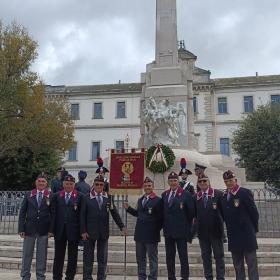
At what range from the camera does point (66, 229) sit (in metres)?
7.23

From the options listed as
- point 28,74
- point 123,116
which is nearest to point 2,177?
point 28,74

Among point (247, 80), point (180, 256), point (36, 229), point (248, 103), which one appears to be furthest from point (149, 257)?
point (247, 80)

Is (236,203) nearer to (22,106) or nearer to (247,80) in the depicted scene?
(22,106)

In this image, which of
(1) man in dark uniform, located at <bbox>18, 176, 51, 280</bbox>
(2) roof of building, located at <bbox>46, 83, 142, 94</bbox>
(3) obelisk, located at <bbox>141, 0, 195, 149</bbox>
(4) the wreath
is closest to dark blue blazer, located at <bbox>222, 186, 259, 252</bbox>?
(1) man in dark uniform, located at <bbox>18, 176, 51, 280</bbox>

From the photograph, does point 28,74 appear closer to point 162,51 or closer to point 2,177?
point 2,177

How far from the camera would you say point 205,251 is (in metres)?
6.98

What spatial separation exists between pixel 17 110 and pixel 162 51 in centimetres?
1102

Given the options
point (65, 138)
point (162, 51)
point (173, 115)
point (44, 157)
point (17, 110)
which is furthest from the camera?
point (44, 157)

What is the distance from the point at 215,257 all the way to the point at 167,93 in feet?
37.5

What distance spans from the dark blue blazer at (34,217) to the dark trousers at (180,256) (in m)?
2.16

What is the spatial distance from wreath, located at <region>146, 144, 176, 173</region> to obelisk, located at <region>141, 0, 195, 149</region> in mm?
1223

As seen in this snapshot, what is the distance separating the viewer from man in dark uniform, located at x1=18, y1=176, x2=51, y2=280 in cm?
710

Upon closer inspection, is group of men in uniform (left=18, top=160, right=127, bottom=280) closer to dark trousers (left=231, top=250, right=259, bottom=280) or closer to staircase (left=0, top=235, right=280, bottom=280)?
staircase (left=0, top=235, right=280, bottom=280)

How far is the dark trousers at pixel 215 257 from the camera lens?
681 cm
